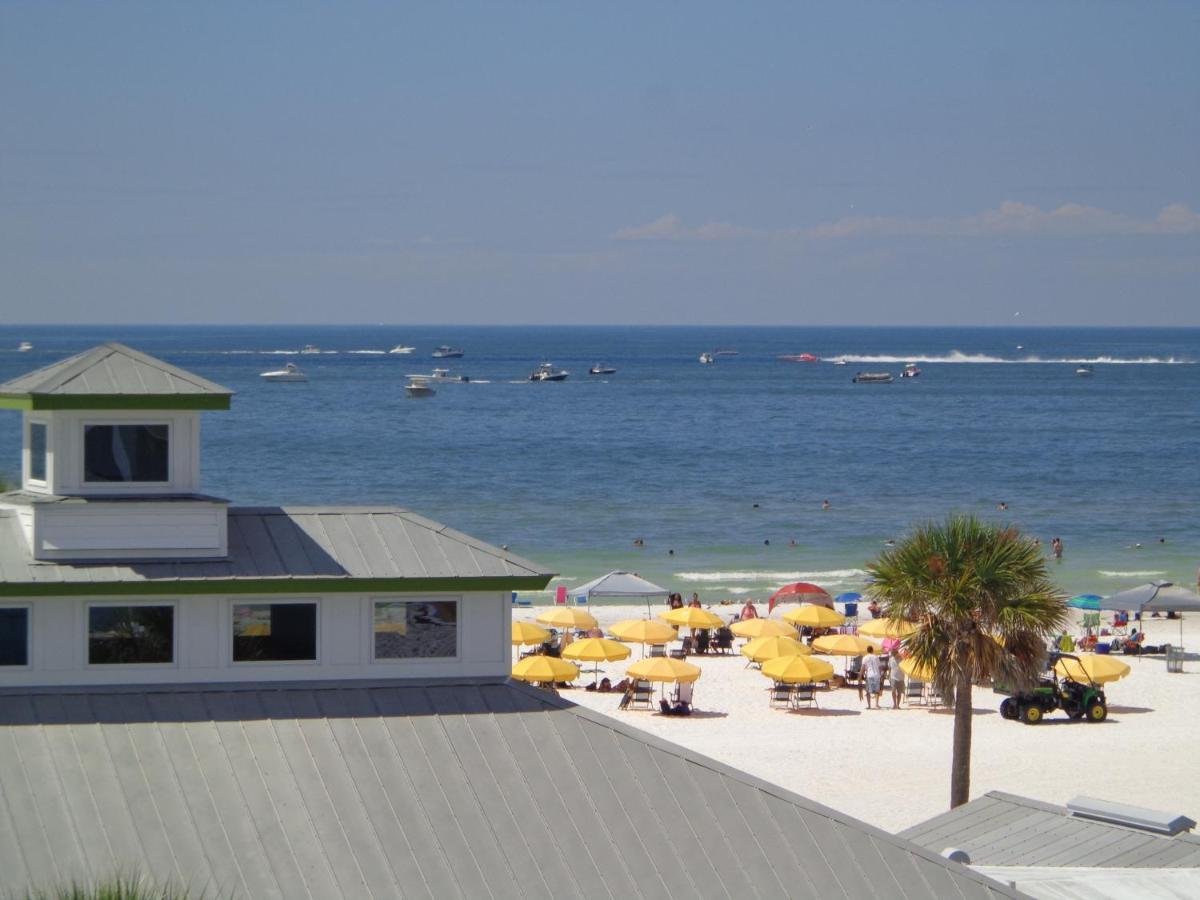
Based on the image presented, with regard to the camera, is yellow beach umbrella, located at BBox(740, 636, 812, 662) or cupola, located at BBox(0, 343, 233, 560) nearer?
cupola, located at BBox(0, 343, 233, 560)

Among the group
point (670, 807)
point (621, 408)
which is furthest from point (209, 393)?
point (621, 408)

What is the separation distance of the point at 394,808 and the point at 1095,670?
19557 mm

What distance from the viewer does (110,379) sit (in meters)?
12.1

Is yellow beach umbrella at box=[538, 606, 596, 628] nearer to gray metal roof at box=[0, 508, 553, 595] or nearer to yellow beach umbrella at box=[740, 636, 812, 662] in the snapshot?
yellow beach umbrella at box=[740, 636, 812, 662]

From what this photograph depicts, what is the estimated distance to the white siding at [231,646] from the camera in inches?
453

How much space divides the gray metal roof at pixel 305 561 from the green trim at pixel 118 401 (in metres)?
1.03

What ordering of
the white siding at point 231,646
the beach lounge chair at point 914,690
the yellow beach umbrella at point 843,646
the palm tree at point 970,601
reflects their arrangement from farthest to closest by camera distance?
the yellow beach umbrella at point 843,646 < the beach lounge chair at point 914,690 < the palm tree at point 970,601 < the white siding at point 231,646

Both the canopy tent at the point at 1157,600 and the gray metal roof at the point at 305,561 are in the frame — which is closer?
the gray metal roof at the point at 305,561

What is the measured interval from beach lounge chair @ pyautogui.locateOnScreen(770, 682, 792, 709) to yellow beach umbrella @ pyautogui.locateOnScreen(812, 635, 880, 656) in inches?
90.8

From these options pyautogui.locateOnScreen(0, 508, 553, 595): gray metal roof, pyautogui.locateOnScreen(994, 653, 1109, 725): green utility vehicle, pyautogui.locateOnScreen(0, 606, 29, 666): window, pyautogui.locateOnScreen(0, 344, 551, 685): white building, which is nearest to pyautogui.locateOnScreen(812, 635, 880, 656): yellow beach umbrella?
pyautogui.locateOnScreen(994, 653, 1109, 725): green utility vehicle

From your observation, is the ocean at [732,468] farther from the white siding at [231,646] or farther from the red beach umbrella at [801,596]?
the white siding at [231,646]

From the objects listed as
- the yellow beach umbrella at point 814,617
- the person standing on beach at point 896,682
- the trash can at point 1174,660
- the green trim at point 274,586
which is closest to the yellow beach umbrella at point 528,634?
the yellow beach umbrella at point 814,617

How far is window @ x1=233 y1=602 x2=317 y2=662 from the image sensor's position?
11867 mm

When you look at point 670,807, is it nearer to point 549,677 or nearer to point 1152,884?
point 1152,884
